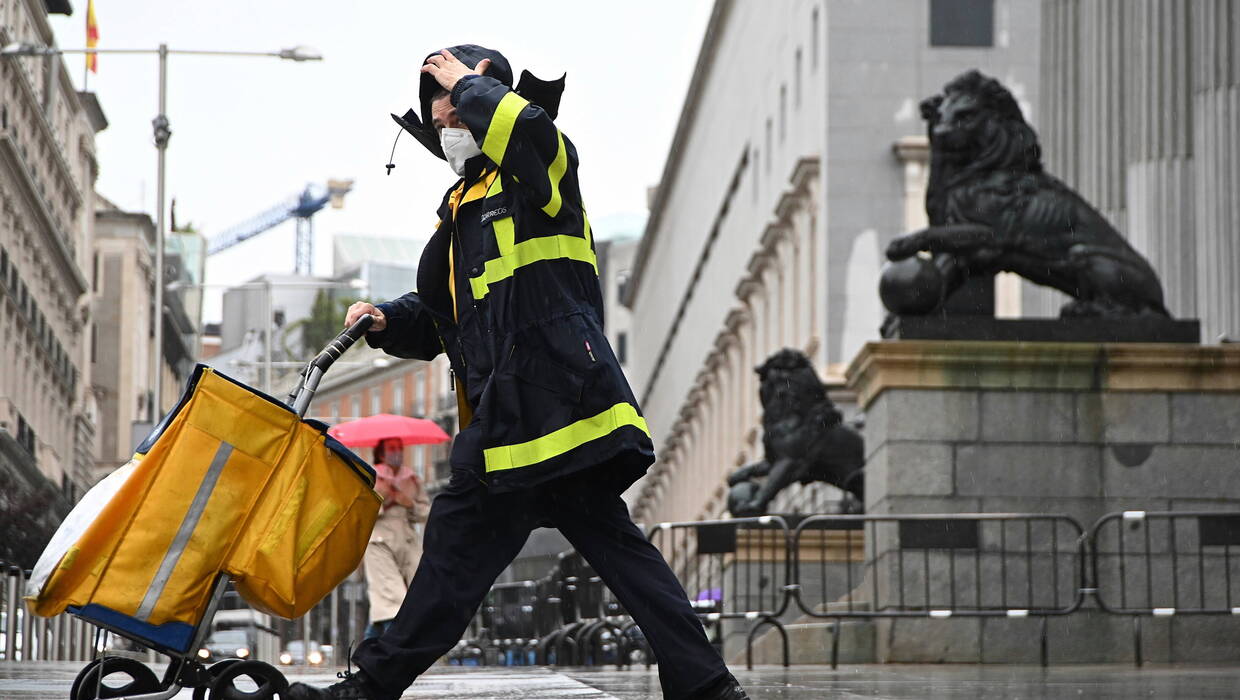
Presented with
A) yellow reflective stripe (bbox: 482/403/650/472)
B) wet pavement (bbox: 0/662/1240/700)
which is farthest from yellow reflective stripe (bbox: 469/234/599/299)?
wet pavement (bbox: 0/662/1240/700)

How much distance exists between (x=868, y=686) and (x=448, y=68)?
4029 millimetres

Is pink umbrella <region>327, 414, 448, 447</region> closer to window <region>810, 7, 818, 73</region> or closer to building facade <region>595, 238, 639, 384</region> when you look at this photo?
window <region>810, 7, 818, 73</region>

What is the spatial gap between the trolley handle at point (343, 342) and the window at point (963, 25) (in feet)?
134

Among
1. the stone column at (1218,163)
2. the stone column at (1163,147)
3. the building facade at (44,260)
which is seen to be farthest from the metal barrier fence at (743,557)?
the building facade at (44,260)

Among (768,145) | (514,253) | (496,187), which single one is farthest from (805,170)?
(514,253)

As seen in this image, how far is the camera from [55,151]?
68.8m

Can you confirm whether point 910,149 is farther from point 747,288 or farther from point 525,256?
point 525,256

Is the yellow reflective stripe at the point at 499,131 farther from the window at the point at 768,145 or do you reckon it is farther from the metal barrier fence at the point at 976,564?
the window at the point at 768,145

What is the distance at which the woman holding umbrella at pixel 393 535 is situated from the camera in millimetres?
17266

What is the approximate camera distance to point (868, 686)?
33.1 ft

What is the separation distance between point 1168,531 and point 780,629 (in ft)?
8.80

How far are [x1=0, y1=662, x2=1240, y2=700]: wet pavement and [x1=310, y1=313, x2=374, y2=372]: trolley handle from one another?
75.9 inches

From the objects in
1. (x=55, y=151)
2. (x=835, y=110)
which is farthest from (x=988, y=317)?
(x=55, y=151)

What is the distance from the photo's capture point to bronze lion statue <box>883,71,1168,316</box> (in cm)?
1689
